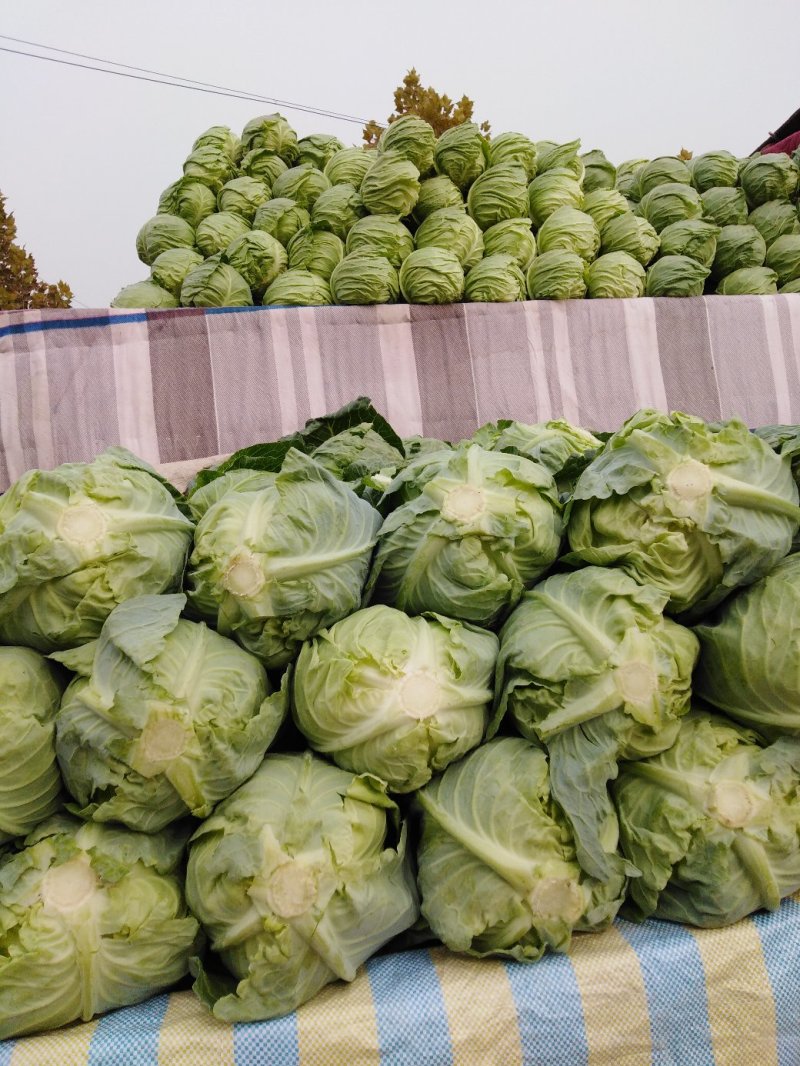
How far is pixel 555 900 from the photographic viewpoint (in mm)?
1474

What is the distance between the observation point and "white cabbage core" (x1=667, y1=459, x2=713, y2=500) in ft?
5.28

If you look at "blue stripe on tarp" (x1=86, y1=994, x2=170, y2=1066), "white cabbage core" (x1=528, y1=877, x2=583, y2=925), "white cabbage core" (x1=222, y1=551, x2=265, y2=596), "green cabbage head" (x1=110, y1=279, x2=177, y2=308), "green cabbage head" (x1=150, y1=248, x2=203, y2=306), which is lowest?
"blue stripe on tarp" (x1=86, y1=994, x2=170, y2=1066)

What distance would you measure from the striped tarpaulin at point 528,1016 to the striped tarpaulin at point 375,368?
133 inches

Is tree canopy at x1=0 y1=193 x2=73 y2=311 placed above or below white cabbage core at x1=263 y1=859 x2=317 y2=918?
above

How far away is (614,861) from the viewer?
1.52m

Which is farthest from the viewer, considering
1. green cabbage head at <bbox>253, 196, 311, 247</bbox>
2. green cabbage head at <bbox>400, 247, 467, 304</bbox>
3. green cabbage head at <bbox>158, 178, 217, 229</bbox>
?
green cabbage head at <bbox>158, 178, 217, 229</bbox>

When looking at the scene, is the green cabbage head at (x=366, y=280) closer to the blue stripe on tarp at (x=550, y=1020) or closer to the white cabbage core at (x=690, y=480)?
the white cabbage core at (x=690, y=480)

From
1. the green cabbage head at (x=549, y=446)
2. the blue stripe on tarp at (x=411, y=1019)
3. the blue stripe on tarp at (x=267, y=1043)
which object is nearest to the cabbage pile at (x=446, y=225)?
the green cabbage head at (x=549, y=446)

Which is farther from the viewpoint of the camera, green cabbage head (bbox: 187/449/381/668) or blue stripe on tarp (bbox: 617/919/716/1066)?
green cabbage head (bbox: 187/449/381/668)

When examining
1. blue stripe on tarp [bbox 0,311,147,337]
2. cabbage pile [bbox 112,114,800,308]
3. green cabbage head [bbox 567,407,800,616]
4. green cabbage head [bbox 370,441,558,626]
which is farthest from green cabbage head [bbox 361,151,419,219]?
green cabbage head [bbox 567,407,800,616]

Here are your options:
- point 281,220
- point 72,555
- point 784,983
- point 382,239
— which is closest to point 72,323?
point 281,220

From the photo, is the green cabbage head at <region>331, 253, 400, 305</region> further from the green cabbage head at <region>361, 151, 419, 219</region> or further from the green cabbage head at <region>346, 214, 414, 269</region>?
the green cabbage head at <region>361, 151, 419, 219</region>

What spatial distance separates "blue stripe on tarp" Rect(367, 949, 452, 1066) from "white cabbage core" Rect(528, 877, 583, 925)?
253 mm

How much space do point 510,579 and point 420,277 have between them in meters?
3.36
